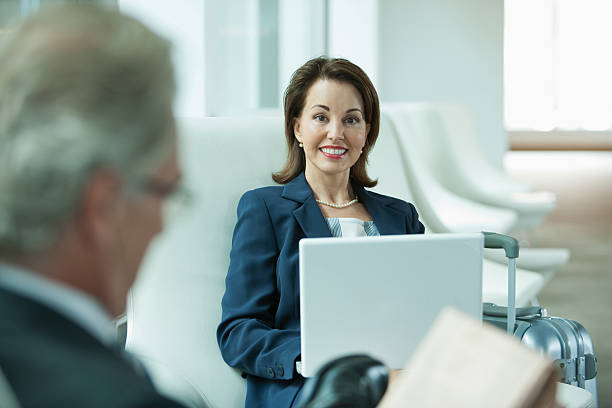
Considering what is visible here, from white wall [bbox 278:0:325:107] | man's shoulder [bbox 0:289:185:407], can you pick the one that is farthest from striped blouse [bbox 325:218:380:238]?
white wall [bbox 278:0:325:107]

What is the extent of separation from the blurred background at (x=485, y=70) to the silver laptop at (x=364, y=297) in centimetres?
37

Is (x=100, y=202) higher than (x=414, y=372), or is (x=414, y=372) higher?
(x=100, y=202)

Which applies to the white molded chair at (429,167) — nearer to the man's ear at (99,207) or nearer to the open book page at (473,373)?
the open book page at (473,373)

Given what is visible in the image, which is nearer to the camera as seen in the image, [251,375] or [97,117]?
[97,117]

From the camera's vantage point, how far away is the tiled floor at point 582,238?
3.59m

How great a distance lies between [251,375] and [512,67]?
10.9m

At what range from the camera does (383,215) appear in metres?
1.82

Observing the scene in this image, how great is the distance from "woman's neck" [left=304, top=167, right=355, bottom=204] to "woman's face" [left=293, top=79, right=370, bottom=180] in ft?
0.09

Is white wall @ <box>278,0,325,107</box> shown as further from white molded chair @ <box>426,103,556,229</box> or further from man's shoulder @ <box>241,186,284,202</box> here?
man's shoulder @ <box>241,186,284,202</box>

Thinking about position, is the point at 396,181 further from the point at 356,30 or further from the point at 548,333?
the point at 356,30

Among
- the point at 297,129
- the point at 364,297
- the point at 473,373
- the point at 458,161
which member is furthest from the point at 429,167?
the point at 473,373

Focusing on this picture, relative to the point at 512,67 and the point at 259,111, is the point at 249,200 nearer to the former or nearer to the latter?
the point at 259,111

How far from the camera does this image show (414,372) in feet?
2.76

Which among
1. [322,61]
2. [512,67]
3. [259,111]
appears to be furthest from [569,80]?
[322,61]
